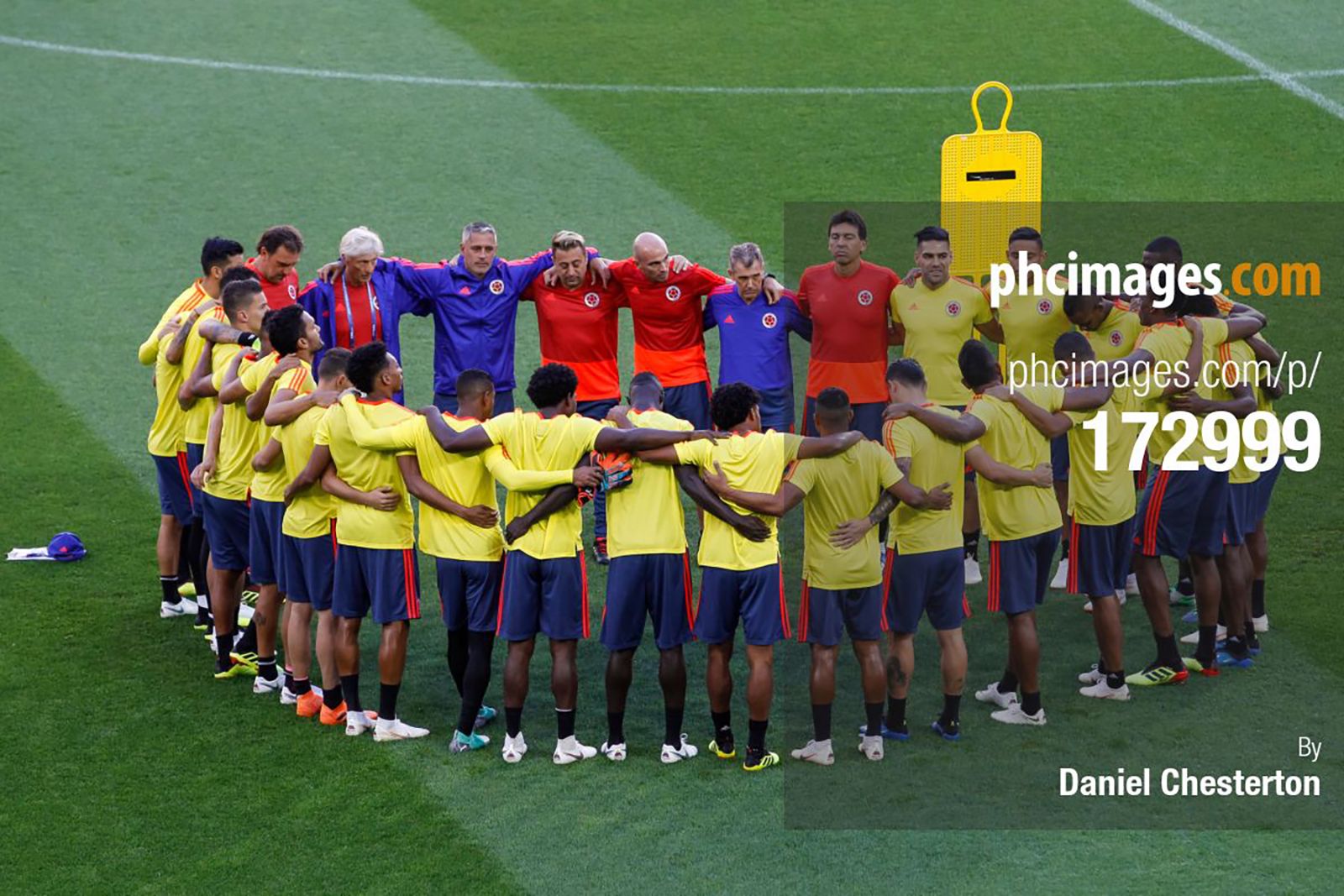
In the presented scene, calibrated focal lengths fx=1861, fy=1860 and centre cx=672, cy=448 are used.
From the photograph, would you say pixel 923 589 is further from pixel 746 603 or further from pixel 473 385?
pixel 473 385

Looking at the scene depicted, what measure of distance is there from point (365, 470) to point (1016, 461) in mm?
3235

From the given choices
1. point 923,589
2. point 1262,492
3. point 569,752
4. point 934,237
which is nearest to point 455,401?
point 934,237

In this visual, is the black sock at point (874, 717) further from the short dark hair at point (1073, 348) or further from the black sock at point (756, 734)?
the short dark hair at point (1073, 348)

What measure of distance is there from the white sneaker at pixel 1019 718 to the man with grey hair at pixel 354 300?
4.09 m

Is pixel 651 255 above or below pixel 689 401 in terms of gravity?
above

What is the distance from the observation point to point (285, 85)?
20.1 m

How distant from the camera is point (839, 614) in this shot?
8875 mm

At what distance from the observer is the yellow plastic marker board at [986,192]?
40.8 feet

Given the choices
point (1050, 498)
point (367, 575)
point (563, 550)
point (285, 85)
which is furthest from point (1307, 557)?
point (285, 85)

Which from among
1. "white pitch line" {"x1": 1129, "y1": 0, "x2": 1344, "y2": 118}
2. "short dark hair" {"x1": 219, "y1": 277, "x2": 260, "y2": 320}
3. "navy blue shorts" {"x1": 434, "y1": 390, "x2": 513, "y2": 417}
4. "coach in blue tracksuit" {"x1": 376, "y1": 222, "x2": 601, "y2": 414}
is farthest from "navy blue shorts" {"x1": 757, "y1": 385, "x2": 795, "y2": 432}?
"white pitch line" {"x1": 1129, "y1": 0, "x2": 1344, "y2": 118}

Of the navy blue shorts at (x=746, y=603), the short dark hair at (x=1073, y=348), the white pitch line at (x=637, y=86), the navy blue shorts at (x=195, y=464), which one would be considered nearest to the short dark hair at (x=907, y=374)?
the short dark hair at (x=1073, y=348)

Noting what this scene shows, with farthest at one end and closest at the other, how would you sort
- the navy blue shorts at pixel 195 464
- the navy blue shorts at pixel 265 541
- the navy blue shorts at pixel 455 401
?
the navy blue shorts at pixel 455 401 → the navy blue shorts at pixel 195 464 → the navy blue shorts at pixel 265 541

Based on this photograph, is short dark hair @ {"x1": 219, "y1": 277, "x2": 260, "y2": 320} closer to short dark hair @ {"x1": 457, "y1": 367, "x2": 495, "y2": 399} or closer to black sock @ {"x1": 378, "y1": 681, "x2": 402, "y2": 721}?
short dark hair @ {"x1": 457, "y1": 367, "x2": 495, "y2": 399}

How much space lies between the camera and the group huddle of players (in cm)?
878
